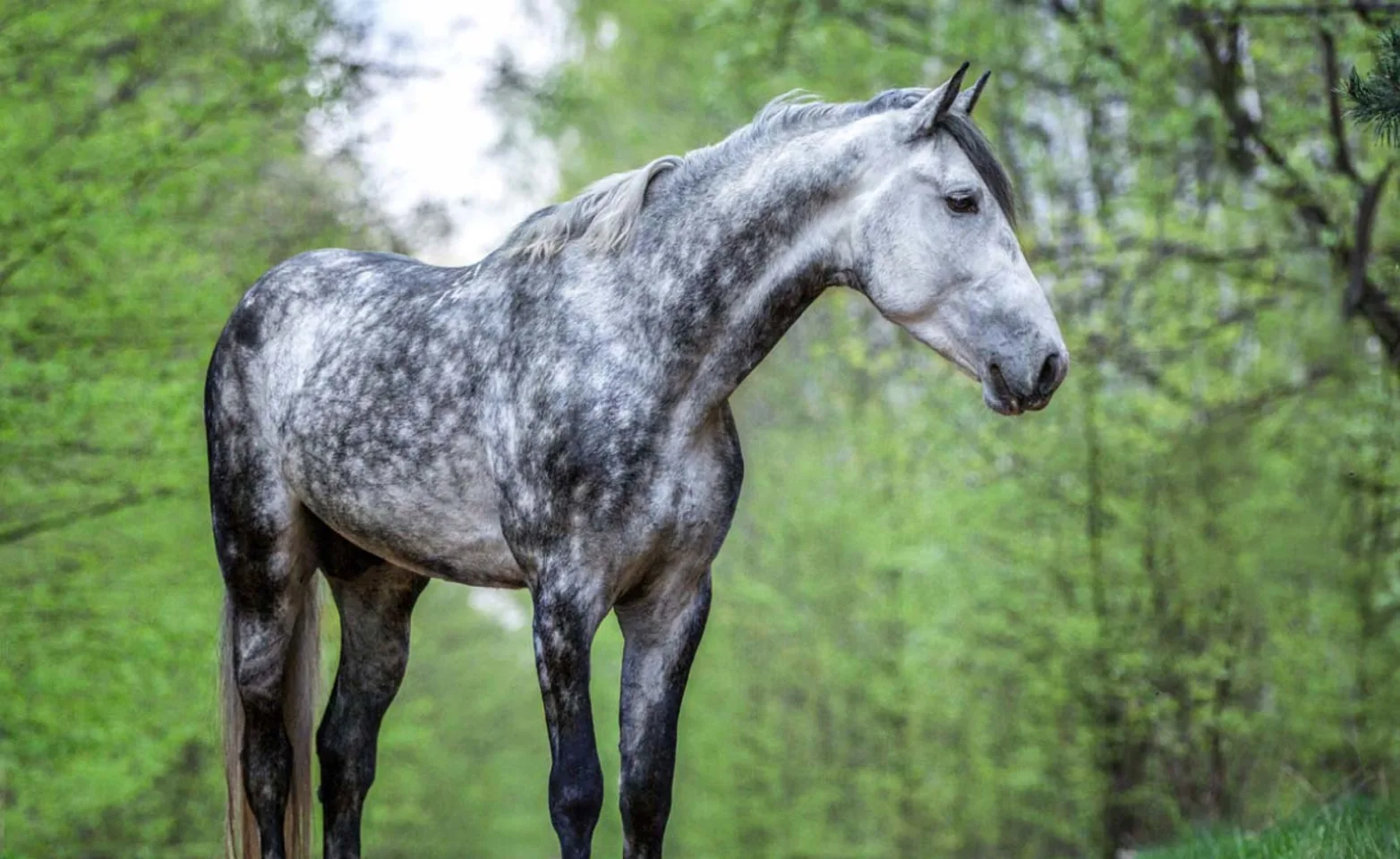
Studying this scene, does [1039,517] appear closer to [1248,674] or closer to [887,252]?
[1248,674]

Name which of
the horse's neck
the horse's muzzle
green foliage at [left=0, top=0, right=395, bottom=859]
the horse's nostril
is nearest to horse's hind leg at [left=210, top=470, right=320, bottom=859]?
the horse's neck

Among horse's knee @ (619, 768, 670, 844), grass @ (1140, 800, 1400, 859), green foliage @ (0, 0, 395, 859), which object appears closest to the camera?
horse's knee @ (619, 768, 670, 844)

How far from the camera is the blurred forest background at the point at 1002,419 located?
863 centimetres

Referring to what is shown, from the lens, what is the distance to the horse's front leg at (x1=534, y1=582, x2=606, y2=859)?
3264 mm

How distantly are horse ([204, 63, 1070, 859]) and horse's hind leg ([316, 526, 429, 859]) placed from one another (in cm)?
6

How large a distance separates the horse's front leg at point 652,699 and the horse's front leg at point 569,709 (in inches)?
8.3

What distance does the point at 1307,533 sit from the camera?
31.8ft

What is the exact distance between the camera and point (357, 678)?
4211 millimetres

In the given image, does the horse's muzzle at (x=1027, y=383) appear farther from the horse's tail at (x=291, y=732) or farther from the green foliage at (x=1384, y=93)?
the horse's tail at (x=291, y=732)

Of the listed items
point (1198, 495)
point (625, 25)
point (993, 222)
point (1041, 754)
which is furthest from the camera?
point (625, 25)

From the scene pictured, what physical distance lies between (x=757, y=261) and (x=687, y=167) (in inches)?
14.9

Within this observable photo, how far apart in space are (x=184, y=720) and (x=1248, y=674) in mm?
8760

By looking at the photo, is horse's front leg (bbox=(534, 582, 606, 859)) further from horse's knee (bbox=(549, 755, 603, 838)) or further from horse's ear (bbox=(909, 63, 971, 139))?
horse's ear (bbox=(909, 63, 971, 139))

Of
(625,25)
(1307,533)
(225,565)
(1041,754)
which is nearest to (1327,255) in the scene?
(1307,533)
